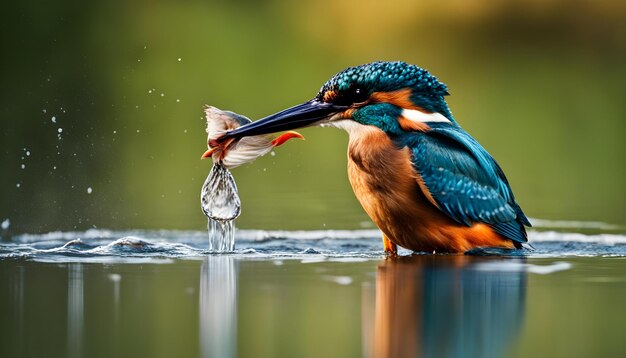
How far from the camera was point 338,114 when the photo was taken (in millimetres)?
7223

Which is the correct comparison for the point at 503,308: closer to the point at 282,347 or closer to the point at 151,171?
the point at 282,347

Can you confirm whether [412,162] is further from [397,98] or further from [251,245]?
[251,245]

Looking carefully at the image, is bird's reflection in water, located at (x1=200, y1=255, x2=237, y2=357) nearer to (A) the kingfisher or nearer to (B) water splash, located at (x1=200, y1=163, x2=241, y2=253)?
(B) water splash, located at (x1=200, y1=163, x2=241, y2=253)

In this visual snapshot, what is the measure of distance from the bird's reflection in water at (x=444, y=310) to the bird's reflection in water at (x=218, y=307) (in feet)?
1.62

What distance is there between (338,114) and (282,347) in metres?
3.07

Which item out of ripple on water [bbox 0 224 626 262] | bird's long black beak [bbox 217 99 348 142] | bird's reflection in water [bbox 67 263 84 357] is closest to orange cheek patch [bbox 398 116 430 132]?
bird's long black beak [bbox 217 99 348 142]

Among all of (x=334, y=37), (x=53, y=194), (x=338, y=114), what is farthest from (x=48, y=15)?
(x=338, y=114)

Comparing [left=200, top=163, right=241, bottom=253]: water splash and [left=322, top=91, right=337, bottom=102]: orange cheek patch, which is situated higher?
[left=322, top=91, right=337, bottom=102]: orange cheek patch

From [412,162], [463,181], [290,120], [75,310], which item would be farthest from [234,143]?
[75,310]

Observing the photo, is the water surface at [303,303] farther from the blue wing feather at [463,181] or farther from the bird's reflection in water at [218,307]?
the blue wing feather at [463,181]

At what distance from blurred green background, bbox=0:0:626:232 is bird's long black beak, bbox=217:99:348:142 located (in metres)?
2.46

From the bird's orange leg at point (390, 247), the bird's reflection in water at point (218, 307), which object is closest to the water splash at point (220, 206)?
the bird's reflection in water at point (218, 307)

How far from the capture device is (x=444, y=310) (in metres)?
4.96

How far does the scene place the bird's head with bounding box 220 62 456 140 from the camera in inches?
280
